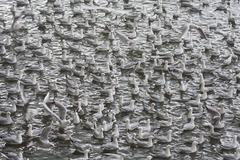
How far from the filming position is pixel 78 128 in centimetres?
2342

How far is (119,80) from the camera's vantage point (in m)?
27.2

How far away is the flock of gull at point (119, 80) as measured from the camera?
22562 millimetres

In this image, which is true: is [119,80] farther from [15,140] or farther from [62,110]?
[15,140]

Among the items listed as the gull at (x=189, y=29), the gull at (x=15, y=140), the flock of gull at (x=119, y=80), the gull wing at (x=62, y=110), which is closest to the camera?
the gull at (x=15, y=140)

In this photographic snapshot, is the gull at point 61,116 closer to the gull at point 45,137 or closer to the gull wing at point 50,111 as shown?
the gull wing at point 50,111

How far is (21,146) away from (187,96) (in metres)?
7.27

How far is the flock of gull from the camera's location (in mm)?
22562

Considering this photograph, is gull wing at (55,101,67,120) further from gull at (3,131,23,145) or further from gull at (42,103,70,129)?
gull at (3,131,23,145)

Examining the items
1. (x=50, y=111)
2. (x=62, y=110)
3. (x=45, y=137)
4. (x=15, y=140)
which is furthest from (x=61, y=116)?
(x=15, y=140)

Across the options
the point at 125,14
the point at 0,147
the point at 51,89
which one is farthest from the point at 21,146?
the point at 125,14

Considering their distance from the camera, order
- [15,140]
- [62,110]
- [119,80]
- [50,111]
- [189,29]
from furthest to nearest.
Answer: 1. [189,29]
2. [119,80]
3. [62,110]
4. [50,111]
5. [15,140]

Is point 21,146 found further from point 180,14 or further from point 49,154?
point 180,14

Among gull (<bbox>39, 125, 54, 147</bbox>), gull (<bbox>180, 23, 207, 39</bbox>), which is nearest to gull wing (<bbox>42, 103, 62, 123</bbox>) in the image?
gull (<bbox>39, 125, 54, 147</bbox>)

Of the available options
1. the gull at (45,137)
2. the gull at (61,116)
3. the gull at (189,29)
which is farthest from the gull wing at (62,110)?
the gull at (189,29)
